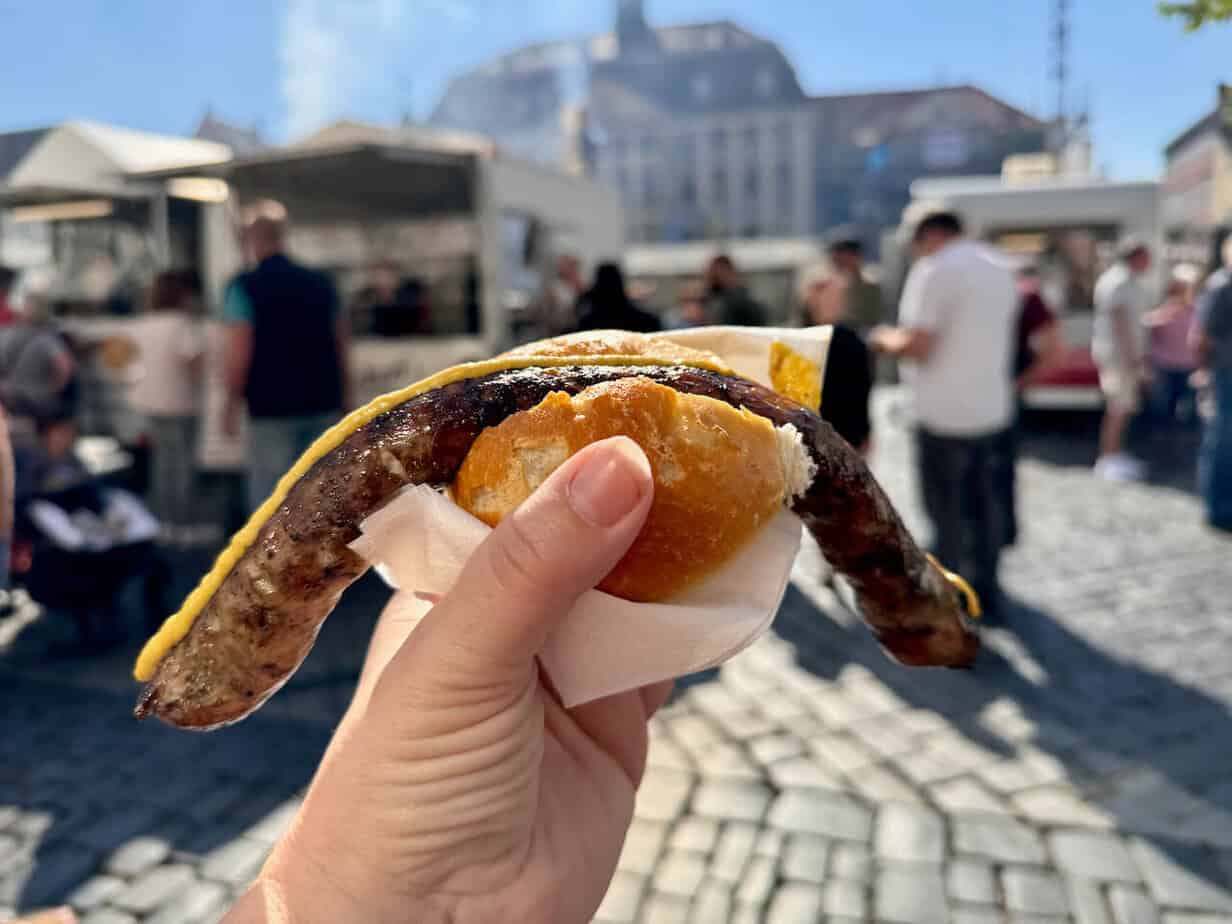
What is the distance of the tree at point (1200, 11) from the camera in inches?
70.7

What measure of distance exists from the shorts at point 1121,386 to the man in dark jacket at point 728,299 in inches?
142

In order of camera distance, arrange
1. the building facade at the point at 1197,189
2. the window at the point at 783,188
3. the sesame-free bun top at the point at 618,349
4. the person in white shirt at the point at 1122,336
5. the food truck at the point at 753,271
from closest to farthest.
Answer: the sesame-free bun top at the point at 618,349 → the person in white shirt at the point at 1122,336 → the building facade at the point at 1197,189 → the food truck at the point at 753,271 → the window at the point at 783,188

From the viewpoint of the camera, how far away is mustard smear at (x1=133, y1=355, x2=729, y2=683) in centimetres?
115

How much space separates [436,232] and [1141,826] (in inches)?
307

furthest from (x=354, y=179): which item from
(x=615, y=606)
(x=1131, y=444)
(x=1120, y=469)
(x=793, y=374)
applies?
(x=1131, y=444)

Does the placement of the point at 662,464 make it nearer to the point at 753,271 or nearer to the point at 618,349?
the point at 618,349

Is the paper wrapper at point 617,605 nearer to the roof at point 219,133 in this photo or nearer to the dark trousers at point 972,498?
the dark trousers at point 972,498

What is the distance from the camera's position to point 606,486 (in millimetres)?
997

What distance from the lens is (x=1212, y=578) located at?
5.89m

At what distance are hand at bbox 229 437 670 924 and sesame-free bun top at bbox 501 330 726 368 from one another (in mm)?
285

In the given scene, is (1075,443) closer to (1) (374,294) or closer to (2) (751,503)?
(1) (374,294)

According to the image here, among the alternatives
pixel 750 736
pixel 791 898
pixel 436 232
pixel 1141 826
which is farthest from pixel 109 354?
pixel 1141 826

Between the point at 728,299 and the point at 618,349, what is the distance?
6003 millimetres

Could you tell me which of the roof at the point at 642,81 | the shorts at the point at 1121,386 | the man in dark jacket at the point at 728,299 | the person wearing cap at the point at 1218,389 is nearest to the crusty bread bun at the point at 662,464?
the man in dark jacket at the point at 728,299
